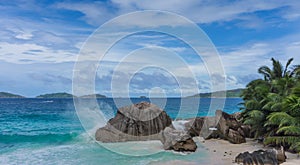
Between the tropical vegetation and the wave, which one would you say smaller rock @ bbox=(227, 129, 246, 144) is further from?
the wave

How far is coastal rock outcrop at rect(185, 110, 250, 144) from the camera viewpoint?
19228 mm

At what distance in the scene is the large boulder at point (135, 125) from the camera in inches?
777

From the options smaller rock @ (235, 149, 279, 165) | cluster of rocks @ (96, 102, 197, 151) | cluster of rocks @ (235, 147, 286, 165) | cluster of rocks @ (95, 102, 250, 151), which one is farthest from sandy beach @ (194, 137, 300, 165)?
cluster of rocks @ (96, 102, 197, 151)

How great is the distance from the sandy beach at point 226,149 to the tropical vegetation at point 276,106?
71 centimetres

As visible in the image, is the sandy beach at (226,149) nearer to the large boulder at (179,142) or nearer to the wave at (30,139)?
the large boulder at (179,142)

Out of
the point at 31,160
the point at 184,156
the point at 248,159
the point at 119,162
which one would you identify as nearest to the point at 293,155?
the point at 248,159

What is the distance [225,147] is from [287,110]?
178 inches

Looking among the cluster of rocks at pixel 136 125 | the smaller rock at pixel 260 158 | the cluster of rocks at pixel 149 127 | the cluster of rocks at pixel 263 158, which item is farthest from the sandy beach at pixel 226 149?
the cluster of rocks at pixel 136 125

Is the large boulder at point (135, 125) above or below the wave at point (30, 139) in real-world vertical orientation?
above

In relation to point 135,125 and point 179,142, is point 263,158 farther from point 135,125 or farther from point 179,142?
point 135,125

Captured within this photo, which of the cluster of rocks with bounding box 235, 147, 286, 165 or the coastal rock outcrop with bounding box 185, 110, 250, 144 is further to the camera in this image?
the coastal rock outcrop with bounding box 185, 110, 250, 144

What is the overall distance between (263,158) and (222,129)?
27.6 feet

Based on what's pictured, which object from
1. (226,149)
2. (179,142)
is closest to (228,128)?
(226,149)

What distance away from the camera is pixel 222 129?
66.6 ft
